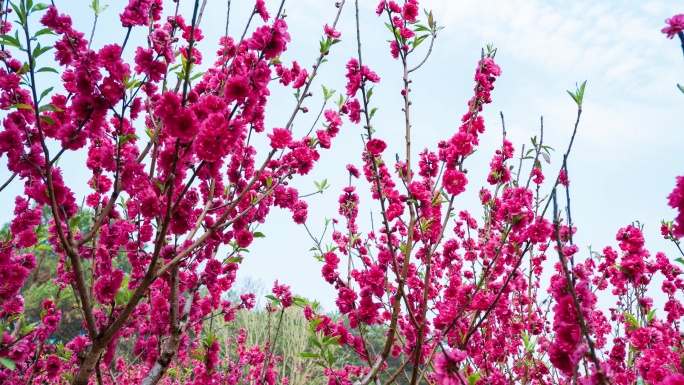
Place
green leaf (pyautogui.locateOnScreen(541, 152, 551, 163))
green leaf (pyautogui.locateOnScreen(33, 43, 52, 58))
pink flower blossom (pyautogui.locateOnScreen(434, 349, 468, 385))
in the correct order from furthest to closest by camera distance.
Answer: green leaf (pyautogui.locateOnScreen(541, 152, 551, 163)), green leaf (pyautogui.locateOnScreen(33, 43, 52, 58)), pink flower blossom (pyautogui.locateOnScreen(434, 349, 468, 385))

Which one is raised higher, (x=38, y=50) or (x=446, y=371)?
(x=38, y=50)

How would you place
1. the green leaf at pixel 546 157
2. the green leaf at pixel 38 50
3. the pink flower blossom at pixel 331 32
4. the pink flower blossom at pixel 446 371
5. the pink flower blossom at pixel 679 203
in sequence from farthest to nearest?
the pink flower blossom at pixel 331 32 → the green leaf at pixel 546 157 → the green leaf at pixel 38 50 → the pink flower blossom at pixel 446 371 → the pink flower blossom at pixel 679 203

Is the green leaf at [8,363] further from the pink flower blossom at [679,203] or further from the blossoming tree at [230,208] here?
the pink flower blossom at [679,203]

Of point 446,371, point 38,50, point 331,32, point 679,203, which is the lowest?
point 446,371

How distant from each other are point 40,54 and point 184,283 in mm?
2371

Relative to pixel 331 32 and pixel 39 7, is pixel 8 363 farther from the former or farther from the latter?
pixel 331 32

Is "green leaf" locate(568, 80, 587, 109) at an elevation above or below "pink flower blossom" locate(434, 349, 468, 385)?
above

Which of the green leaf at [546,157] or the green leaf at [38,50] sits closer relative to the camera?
the green leaf at [38,50]

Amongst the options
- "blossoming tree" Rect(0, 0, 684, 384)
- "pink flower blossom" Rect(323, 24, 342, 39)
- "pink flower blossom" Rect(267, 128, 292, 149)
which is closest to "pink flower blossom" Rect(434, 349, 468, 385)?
"blossoming tree" Rect(0, 0, 684, 384)

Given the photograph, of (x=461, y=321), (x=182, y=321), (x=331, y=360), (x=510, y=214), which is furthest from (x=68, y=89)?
(x=461, y=321)

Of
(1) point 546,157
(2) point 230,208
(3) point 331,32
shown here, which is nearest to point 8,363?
(2) point 230,208

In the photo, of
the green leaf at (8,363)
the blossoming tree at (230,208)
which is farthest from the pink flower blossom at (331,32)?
the green leaf at (8,363)

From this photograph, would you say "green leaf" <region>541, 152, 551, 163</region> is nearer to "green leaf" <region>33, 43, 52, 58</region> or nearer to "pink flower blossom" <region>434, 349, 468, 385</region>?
→ "pink flower blossom" <region>434, 349, 468, 385</region>

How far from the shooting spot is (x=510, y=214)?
10.2ft
